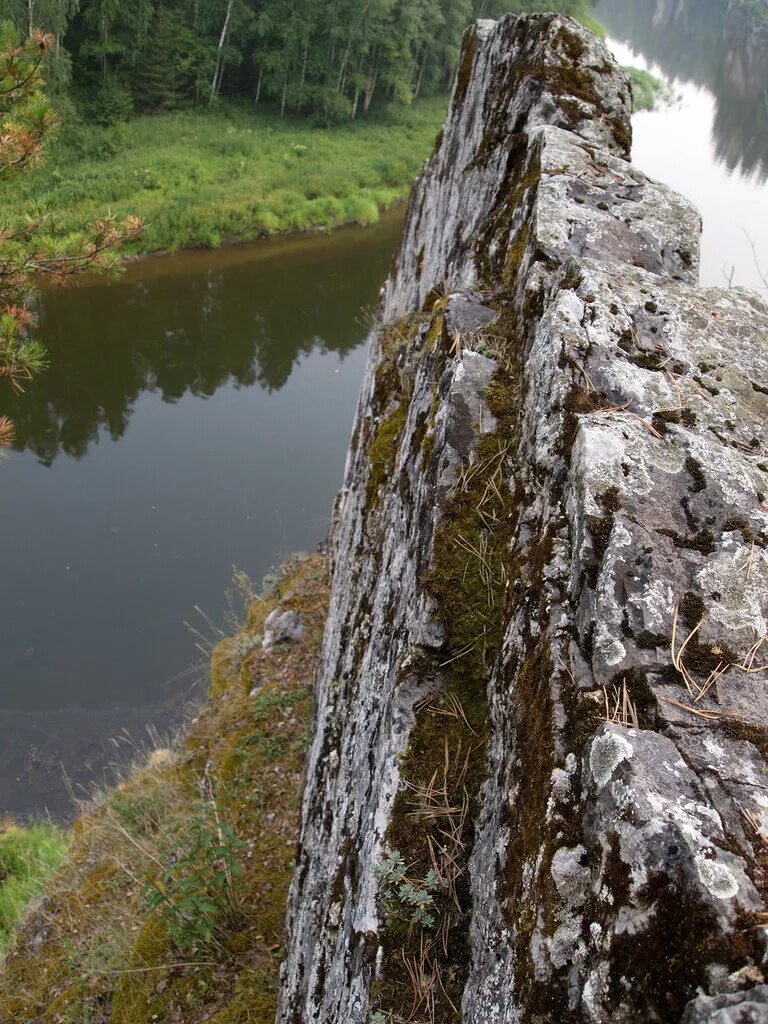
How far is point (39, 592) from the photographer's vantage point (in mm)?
11492

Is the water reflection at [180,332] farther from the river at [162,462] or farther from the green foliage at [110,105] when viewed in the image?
the green foliage at [110,105]

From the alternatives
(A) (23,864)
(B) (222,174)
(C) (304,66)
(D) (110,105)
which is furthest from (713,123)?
(A) (23,864)

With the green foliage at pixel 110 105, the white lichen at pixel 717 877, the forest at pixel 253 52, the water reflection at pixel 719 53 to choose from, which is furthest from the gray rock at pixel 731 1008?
the green foliage at pixel 110 105

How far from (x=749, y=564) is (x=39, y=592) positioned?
11628 mm

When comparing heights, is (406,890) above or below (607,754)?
below

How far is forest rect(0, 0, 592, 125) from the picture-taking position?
96.9 feet

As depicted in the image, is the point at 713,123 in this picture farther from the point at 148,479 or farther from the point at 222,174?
the point at 148,479

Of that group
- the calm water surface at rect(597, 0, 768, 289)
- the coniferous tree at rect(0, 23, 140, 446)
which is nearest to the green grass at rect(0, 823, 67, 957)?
the coniferous tree at rect(0, 23, 140, 446)

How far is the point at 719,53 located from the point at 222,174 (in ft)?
206

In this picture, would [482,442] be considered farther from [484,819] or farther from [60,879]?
[60,879]

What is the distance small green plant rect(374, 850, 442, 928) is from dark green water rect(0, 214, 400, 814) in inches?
324

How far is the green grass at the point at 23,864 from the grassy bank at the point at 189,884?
46cm

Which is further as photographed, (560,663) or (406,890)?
(406,890)

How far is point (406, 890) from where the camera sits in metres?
2.27
